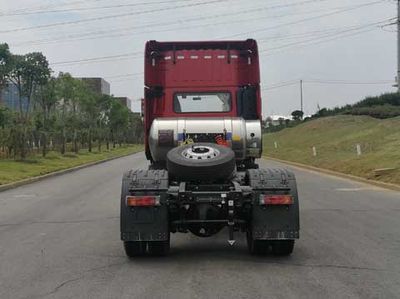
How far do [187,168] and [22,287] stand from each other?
268 centimetres

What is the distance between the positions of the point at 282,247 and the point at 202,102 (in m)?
4.26

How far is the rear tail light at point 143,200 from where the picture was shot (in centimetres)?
838

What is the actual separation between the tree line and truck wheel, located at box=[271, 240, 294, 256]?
26889 millimetres

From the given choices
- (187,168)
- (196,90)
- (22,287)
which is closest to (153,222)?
(187,168)

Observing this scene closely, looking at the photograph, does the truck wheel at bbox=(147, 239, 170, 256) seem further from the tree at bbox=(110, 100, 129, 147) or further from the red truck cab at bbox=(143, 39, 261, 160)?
the tree at bbox=(110, 100, 129, 147)

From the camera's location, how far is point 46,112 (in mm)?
57281

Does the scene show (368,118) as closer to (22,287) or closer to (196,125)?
(196,125)

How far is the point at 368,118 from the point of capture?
183ft

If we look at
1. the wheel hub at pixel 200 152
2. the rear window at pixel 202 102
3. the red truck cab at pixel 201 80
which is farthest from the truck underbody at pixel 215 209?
the rear window at pixel 202 102

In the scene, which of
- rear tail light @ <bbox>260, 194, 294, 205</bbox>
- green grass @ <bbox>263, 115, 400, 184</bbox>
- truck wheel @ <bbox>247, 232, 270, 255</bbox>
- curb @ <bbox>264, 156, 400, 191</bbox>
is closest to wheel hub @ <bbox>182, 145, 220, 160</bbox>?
rear tail light @ <bbox>260, 194, 294, 205</bbox>

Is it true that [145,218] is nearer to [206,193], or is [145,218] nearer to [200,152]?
[206,193]

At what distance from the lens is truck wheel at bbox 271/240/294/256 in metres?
8.66

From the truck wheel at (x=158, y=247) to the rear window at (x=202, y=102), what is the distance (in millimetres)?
3882

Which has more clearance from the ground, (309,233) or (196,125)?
(196,125)
